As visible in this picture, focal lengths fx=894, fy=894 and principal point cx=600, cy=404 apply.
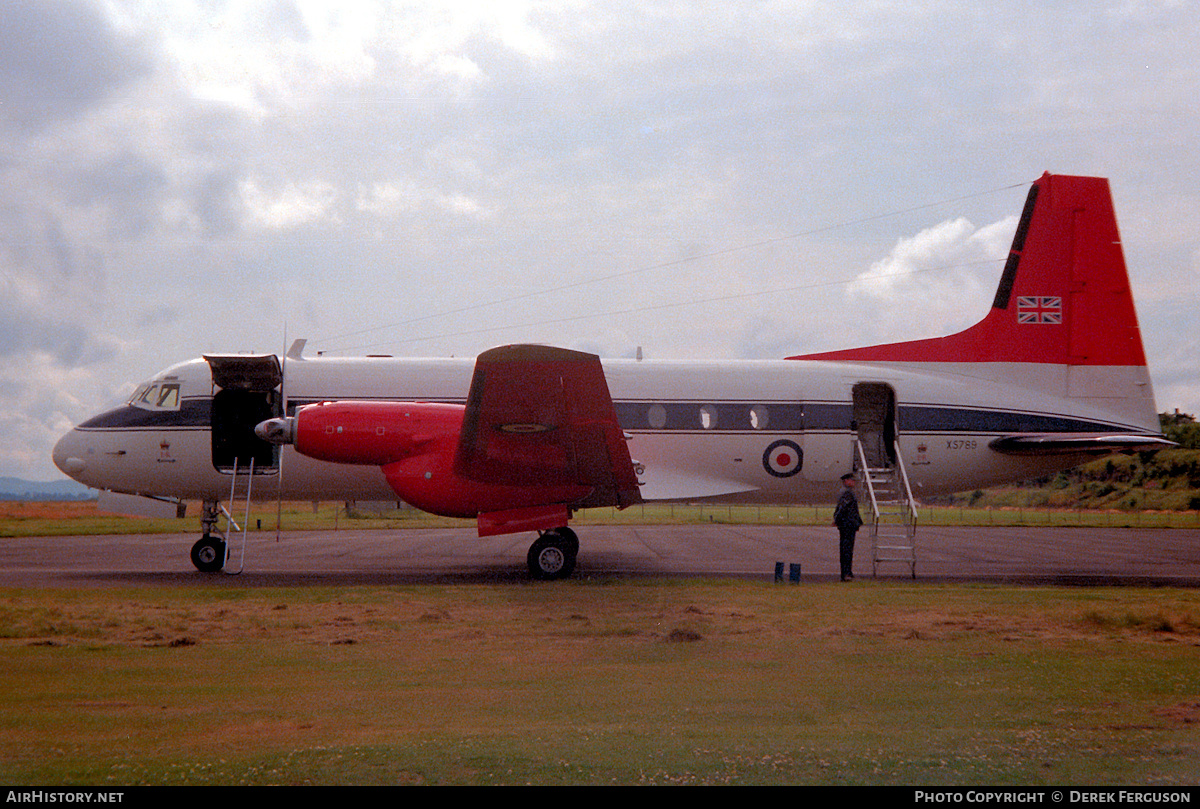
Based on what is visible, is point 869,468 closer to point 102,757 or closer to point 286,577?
point 286,577

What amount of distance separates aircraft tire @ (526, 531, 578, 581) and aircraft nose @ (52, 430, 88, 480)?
820 centimetres

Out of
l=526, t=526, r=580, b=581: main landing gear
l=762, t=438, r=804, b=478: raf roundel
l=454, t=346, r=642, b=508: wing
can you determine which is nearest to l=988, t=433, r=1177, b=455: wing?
l=762, t=438, r=804, b=478: raf roundel

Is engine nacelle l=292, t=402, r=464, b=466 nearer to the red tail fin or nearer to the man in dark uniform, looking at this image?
the man in dark uniform

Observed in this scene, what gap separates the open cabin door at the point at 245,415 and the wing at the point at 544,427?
4332 millimetres

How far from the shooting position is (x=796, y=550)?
1952 cm

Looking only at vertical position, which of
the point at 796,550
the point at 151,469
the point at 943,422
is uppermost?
the point at 943,422

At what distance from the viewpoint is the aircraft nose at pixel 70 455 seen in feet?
50.5

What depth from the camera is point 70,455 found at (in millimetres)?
15422

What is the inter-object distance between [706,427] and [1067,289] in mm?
7162

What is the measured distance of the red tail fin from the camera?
53.1 feet

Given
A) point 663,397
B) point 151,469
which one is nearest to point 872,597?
point 663,397
